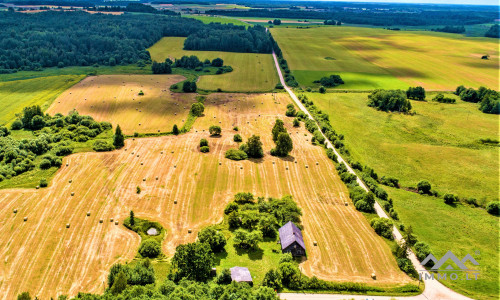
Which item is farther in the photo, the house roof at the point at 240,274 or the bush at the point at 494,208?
the bush at the point at 494,208

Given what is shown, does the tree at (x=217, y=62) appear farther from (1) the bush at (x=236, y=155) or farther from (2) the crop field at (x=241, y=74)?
(1) the bush at (x=236, y=155)

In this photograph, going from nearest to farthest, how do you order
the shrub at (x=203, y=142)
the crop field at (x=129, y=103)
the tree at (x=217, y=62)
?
1. the shrub at (x=203, y=142)
2. the crop field at (x=129, y=103)
3. the tree at (x=217, y=62)

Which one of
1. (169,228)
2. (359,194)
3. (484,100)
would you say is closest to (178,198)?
(169,228)

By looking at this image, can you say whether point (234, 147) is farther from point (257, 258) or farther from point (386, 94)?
point (386, 94)

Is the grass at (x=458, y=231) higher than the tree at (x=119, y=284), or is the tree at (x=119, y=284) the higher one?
the tree at (x=119, y=284)

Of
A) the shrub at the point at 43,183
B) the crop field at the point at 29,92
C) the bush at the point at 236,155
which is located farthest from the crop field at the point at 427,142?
the crop field at the point at 29,92

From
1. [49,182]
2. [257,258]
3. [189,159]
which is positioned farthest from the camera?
[189,159]

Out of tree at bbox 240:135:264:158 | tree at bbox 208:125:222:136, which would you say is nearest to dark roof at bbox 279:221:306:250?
tree at bbox 240:135:264:158

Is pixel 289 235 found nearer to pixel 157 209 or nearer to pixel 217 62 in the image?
pixel 157 209
